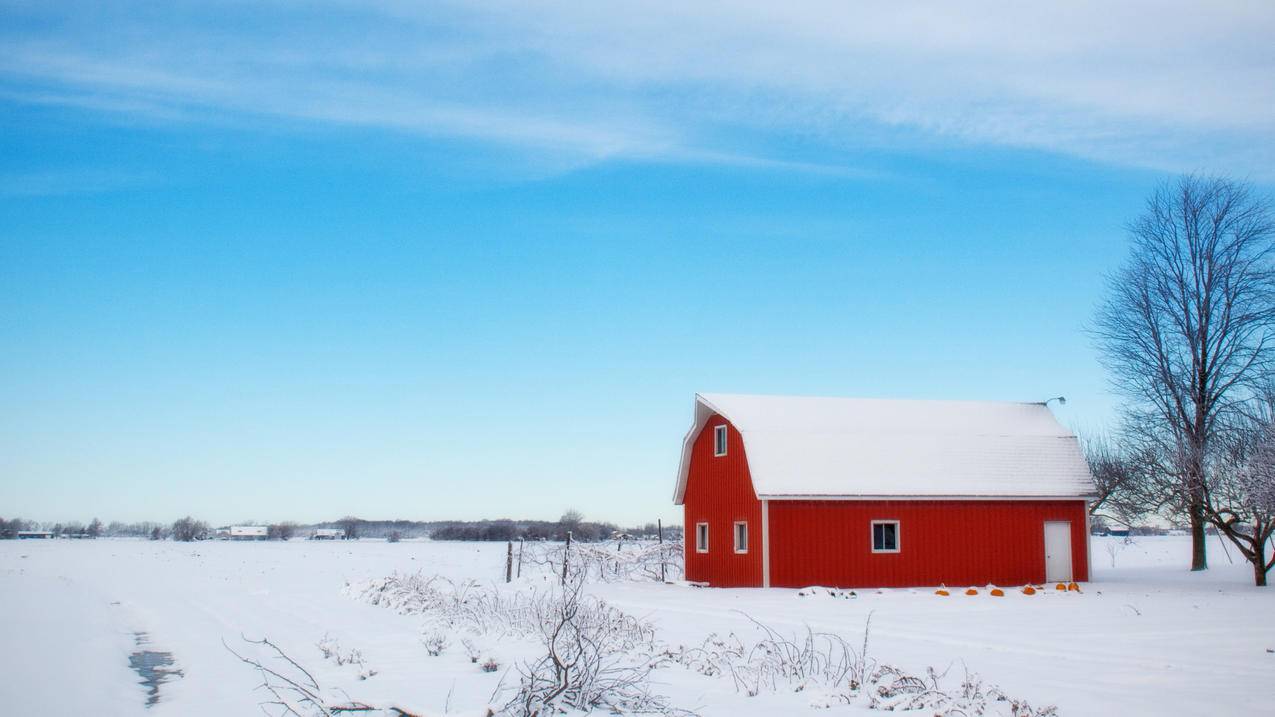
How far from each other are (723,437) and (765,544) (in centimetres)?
421

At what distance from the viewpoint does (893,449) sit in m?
27.7

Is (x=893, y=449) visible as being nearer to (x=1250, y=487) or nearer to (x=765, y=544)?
(x=765, y=544)

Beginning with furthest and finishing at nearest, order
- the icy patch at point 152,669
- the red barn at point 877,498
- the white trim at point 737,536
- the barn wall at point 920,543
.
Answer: the white trim at point 737,536 < the red barn at point 877,498 < the barn wall at point 920,543 < the icy patch at point 152,669

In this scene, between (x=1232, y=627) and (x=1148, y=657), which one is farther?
(x=1232, y=627)

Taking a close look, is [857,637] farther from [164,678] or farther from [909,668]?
[164,678]

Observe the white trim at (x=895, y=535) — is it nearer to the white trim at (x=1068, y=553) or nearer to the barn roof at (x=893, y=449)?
the barn roof at (x=893, y=449)

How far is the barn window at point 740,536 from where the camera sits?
26766mm

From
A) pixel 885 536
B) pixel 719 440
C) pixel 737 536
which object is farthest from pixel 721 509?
pixel 885 536

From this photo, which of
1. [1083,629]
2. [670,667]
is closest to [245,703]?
[670,667]

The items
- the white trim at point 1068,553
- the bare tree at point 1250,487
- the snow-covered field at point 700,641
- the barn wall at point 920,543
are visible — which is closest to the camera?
the snow-covered field at point 700,641

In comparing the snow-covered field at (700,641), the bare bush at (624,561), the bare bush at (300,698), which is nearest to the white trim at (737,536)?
the snow-covered field at (700,641)

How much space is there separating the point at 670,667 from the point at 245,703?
464cm

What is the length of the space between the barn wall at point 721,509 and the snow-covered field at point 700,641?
1.53m

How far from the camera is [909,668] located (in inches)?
427
